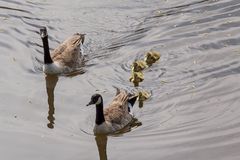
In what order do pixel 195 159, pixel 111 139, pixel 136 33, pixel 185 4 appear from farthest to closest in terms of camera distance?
pixel 185 4
pixel 136 33
pixel 111 139
pixel 195 159

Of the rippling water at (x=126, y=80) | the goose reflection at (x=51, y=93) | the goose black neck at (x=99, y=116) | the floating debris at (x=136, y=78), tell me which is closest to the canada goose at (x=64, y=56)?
the goose reflection at (x=51, y=93)

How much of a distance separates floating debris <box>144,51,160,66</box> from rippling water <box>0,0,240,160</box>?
0.22 metres

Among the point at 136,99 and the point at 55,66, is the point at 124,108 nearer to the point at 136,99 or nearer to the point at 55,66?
the point at 136,99

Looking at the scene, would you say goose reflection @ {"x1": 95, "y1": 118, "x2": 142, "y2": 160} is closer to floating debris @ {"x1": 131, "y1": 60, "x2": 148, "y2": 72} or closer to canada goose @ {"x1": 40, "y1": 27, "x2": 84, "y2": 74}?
floating debris @ {"x1": 131, "y1": 60, "x2": 148, "y2": 72}

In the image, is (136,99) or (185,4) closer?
(136,99)

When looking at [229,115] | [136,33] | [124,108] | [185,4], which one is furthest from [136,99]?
[185,4]

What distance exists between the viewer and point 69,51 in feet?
54.3

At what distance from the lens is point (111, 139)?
509 inches

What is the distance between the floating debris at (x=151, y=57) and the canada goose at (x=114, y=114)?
1975 mm

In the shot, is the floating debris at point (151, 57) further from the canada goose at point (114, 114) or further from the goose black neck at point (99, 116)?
the goose black neck at point (99, 116)

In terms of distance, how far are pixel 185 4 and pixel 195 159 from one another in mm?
7950

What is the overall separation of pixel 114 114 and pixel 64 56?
367cm

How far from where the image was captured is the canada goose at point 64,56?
15914 millimetres

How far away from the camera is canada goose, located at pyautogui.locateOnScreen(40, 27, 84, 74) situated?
15914 millimetres
